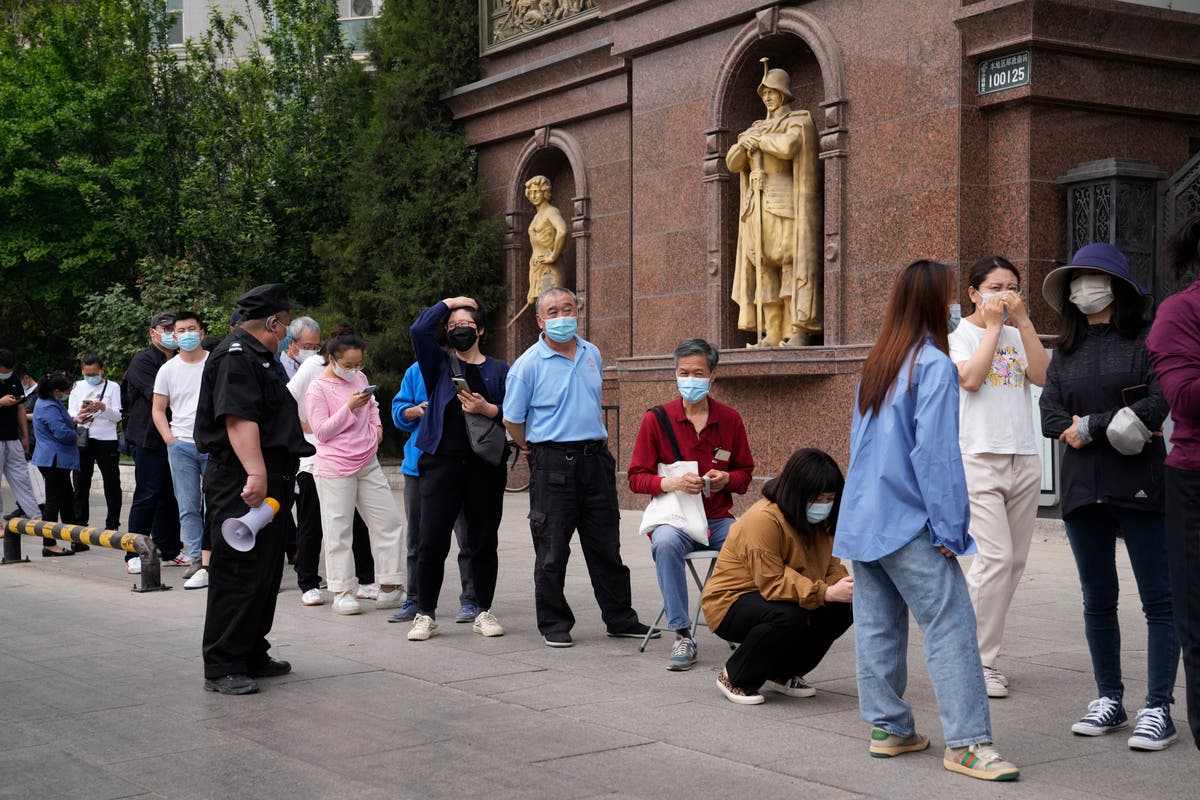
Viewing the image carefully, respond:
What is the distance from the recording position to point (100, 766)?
541cm

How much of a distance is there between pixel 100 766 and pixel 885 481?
3208mm

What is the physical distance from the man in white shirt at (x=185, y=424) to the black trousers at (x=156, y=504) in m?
0.63

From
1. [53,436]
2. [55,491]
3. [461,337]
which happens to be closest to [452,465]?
[461,337]

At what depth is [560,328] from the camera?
26.6ft

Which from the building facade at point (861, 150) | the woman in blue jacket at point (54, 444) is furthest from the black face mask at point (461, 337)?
the woman in blue jacket at point (54, 444)

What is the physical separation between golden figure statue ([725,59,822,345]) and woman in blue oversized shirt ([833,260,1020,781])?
9206 mm

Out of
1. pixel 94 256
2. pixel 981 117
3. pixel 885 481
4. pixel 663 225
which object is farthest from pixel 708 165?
pixel 94 256

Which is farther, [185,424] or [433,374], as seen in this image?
[185,424]

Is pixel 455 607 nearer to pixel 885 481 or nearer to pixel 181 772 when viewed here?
pixel 181 772

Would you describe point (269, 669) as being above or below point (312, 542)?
below

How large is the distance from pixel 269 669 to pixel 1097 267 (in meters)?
4.45

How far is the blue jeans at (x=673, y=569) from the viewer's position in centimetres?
726

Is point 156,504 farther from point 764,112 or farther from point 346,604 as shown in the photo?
point 764,112

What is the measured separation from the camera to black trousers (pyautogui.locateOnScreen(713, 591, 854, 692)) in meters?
6.16
